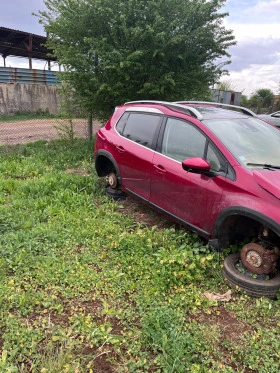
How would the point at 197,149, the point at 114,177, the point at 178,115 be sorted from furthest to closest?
the point at 114,177 < the point at 178,115 < the point at 197,149

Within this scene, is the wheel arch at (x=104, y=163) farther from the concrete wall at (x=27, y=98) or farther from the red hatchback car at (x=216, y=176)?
the concrete wall at (x=27, y=98)

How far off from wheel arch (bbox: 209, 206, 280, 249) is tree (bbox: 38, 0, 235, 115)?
16.1ft

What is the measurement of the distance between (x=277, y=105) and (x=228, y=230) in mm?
23901

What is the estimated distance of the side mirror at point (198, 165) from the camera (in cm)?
310

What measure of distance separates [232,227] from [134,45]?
5643mm

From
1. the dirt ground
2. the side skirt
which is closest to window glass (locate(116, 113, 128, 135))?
the side skirt

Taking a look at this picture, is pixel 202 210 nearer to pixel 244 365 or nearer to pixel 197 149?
pixel 197 149

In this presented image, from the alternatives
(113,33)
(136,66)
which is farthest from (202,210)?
(113,33)

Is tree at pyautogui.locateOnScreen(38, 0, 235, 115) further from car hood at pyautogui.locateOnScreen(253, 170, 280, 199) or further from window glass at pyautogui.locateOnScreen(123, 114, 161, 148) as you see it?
car hood at pyautogui.locateOnScreen(253, 170, 280, 199)

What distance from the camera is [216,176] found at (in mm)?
3125

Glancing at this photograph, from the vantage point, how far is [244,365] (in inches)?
87.1

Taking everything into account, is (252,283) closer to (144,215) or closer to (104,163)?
(144,215)

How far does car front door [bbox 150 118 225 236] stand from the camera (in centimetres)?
318

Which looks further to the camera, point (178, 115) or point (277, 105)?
point (277, 105)
